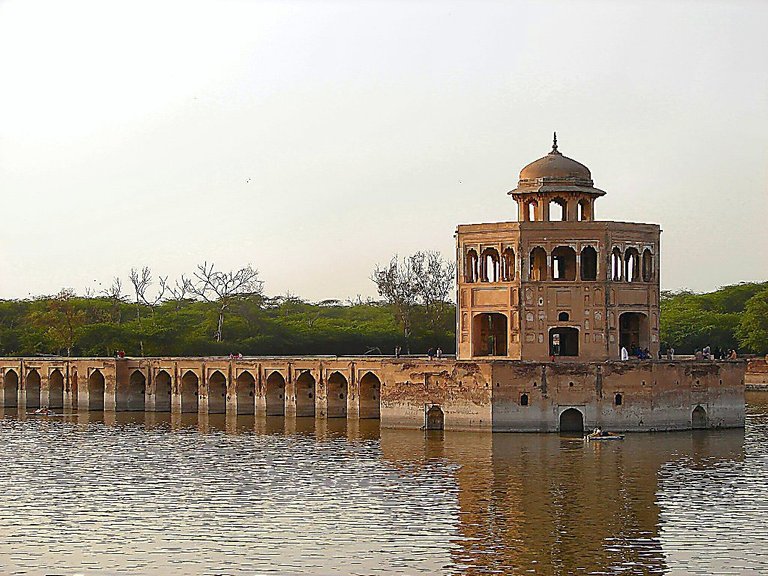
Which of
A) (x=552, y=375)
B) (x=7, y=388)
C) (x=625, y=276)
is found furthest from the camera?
(x=7, y=388)

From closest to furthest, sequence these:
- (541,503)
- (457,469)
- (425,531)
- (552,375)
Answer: (425,531) → (541,503) → (457,469) → (552,375)

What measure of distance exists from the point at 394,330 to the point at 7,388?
61.0ft

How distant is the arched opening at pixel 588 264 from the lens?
4309 centimetres

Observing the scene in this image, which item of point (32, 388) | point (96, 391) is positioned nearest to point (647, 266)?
point (96, 391)

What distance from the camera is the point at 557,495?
28.9 meters

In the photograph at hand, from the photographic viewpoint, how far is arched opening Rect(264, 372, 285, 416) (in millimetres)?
51031

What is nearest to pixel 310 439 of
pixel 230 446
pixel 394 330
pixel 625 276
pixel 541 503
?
pixel 230 446

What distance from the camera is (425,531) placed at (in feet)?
81.4

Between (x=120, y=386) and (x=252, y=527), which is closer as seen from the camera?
(x=252, y=527)

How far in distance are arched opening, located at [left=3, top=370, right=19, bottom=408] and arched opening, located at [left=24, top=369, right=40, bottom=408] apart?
0.66 meters

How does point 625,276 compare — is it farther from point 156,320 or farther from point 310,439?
point 156,320

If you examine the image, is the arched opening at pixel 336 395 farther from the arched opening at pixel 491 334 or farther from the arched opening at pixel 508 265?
the arched opening at pixel 508 265

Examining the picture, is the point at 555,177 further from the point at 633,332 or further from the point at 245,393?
the point at 245,393

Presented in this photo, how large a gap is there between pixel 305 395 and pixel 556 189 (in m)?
12.1
